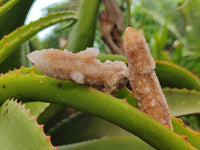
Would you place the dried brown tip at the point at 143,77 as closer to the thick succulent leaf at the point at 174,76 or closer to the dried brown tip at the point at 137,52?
the dried brown tip at the point at 137,52

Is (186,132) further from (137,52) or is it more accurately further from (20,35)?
(20,35)

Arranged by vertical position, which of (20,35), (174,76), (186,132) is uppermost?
(20,35)

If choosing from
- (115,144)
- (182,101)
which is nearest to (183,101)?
(182,101)

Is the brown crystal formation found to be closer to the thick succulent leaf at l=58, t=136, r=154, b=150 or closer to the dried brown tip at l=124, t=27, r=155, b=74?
the dried brown tip at l=124, t=27, r=155, b=74

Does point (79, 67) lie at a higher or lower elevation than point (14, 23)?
lower

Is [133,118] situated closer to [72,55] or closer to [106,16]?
[72,55]

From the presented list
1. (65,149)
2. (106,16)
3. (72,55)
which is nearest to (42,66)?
(72,55)

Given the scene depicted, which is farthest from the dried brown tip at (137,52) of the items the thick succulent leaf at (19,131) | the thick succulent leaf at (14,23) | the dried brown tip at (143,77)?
the thick succulent leaf at (14,23)
